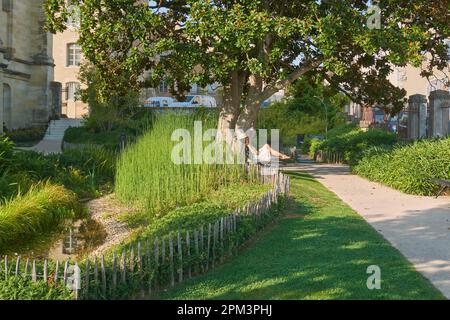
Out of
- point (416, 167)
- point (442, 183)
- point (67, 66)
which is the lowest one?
point (442, 183)

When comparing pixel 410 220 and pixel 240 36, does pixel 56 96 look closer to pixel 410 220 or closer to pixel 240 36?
pixel 240 36

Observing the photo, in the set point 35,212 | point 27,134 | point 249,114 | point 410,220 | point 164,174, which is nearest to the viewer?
point 35,212

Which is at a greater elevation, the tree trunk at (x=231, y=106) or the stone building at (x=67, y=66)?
the stone building at (x=67, y=66)

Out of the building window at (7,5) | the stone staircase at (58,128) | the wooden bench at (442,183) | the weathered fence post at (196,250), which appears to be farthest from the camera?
the building window at (7,5)

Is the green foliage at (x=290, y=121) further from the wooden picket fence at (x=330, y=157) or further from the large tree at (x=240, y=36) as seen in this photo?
the large tree at (x=240, y=36)

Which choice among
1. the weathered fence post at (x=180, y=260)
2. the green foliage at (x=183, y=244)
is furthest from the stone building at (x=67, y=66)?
the weathered fence post at (x=180, y=260)

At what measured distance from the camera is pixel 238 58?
48.4 ft

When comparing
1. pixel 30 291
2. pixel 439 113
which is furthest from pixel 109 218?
pixel 439 113

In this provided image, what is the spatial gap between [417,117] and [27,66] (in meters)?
25.0

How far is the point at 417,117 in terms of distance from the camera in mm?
20781

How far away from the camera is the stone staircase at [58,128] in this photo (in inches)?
1295

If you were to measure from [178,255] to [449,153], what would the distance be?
9.62 meters

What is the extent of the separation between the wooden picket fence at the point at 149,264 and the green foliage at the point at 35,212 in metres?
1.56

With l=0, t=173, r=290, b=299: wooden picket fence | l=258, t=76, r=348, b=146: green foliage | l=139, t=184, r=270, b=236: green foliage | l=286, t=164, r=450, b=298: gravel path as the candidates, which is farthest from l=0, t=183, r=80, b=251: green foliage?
l=258, t=76, r=348, b=146: green foliage
